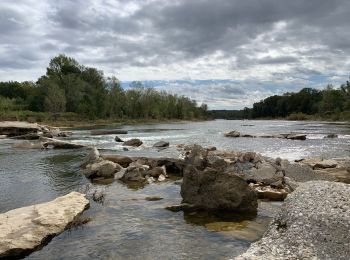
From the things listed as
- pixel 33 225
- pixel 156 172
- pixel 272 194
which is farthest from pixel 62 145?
pixel 33 225

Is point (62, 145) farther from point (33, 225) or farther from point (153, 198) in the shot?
point (33, 225)

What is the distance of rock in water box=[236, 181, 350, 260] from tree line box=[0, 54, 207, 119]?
128520 millimetres

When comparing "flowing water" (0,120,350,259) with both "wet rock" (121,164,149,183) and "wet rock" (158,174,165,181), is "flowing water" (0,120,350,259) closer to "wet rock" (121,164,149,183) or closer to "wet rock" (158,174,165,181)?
"wet rock" (158,174,165,181)

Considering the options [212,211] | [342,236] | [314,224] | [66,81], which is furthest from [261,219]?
[66,81]

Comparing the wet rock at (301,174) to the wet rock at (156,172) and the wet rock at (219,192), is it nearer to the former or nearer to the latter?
the wet rock at (219,192)

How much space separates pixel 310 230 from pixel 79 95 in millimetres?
148309

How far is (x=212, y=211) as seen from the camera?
1756 centimetres

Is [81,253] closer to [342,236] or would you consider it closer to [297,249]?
[297,249]

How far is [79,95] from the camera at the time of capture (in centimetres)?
15325

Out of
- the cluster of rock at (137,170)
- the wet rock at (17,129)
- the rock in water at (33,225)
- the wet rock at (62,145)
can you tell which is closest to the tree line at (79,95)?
the wet rock at (17,129)

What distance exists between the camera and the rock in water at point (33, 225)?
12.5 meters

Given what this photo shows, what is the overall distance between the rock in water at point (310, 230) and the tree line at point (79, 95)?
129 m

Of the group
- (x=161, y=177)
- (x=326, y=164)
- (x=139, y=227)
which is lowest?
(x=139, y=227)

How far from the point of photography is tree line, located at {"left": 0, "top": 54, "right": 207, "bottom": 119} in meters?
142
